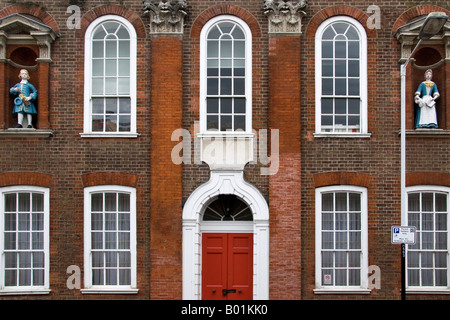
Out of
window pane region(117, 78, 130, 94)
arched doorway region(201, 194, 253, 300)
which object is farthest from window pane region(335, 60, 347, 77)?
window pane region(117, 78, 130, 94)

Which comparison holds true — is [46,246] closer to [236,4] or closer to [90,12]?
[90,12]

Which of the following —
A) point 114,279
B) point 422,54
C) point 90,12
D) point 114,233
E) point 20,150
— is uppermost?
point 90,12

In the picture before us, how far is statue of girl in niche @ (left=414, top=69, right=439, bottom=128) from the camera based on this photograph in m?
15.3

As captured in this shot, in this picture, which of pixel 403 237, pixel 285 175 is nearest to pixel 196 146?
pixel 285 175

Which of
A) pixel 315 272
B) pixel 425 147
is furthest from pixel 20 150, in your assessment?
pixel 425 147

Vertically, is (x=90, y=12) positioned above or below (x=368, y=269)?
above

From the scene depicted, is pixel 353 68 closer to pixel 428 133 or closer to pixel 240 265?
pixel 428 133

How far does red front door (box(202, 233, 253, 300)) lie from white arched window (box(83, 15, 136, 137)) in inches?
147

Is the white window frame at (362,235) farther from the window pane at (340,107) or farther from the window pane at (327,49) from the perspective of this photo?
the window pane at (327,49)

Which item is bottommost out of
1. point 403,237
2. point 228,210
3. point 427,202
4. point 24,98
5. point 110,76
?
point 403,237

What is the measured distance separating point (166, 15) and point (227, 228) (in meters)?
5.75

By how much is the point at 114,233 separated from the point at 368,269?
257 inches

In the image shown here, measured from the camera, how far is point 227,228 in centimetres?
1559

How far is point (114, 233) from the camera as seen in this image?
1534 centimetres
